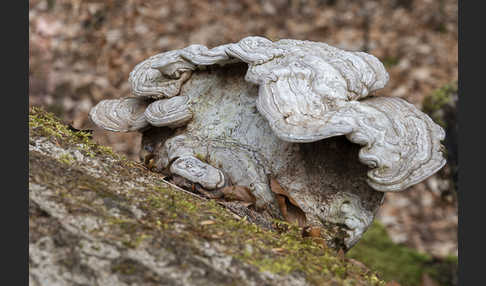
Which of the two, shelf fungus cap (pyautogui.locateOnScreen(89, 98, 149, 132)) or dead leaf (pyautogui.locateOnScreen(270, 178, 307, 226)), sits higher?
shelf fungus cap (pyautogui.locateOnScreen(89, 98, 149, 132))

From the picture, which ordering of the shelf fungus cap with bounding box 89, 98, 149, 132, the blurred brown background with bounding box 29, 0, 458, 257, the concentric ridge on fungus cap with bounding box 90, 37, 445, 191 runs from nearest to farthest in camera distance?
the concentric ridge on fungus cap with bounding box 90, 37, 445, 191 → the shelf fungus cap with bounding box 89, 98, 149, 132 → the blurred brown background with bounding box 29, 0, 458, 257

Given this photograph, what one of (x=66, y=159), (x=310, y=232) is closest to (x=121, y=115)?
(x=66, y=159)

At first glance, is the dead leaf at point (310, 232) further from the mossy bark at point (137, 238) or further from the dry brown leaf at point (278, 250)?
the dry brown leaf at point (278, 250)

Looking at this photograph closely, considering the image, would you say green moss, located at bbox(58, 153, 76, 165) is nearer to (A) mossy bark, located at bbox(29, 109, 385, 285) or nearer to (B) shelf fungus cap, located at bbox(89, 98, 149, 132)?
(A) mossy bark, located at bbox(29, 109, 385, 285)

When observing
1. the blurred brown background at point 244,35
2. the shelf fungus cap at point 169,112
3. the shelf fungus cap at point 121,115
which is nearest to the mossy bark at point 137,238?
the shelf fungus cap at point 169,112

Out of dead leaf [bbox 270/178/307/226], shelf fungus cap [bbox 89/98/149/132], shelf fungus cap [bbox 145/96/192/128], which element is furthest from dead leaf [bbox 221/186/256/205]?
shelf fungus cap [bbox 89/98/149/132]

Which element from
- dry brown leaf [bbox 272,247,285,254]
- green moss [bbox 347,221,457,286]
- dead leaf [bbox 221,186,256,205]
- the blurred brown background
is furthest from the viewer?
the blurred brown background
